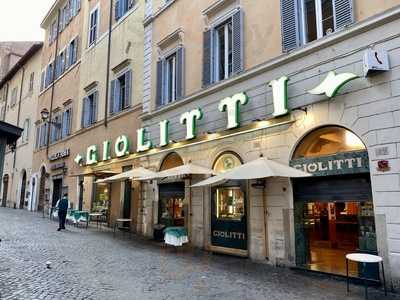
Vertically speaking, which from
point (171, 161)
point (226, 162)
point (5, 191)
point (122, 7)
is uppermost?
point (122, 7)

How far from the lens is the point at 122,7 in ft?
59.3

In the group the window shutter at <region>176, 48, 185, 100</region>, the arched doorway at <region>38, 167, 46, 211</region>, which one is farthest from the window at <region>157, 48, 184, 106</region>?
the arched doorway at <region>38, 167, 46, 211</region>

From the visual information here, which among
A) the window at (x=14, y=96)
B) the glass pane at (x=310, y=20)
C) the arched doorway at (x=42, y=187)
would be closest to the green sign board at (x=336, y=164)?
the glass pane at (x=310, y=20)

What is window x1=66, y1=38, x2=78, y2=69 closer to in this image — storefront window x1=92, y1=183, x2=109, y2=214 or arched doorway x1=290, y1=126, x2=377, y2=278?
storefront window x1=92, y1=183, x2=109, y2=214

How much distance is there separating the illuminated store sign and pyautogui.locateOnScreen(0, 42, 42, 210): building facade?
13.2 meters

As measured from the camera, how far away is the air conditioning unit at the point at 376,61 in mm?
7051

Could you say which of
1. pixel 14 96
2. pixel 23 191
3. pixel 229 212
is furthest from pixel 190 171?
pixel 14 96

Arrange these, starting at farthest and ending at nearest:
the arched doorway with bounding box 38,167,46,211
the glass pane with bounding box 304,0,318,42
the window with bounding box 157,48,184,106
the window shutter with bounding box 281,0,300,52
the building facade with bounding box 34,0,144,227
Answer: the arched doorway with bounding box 38,167,46,211 → the building facade with bounding box 34,0,144,227 → the window with bounding box 157,48,184,106 → the window shutter with bounding box 281,0,300,52 → the glass pane with bounding box 304,0,318,42

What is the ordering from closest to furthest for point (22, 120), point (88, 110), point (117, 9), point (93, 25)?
point (117, 9), point (88, 110), point (93, 25), point (22, 120)

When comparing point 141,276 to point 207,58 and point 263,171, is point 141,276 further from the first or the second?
point 207,58

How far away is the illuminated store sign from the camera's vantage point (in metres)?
7.69

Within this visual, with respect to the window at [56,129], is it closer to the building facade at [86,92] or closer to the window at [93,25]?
the building facade at [86,92]

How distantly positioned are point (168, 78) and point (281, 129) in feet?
20.5

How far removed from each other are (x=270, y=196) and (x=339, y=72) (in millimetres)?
3190
